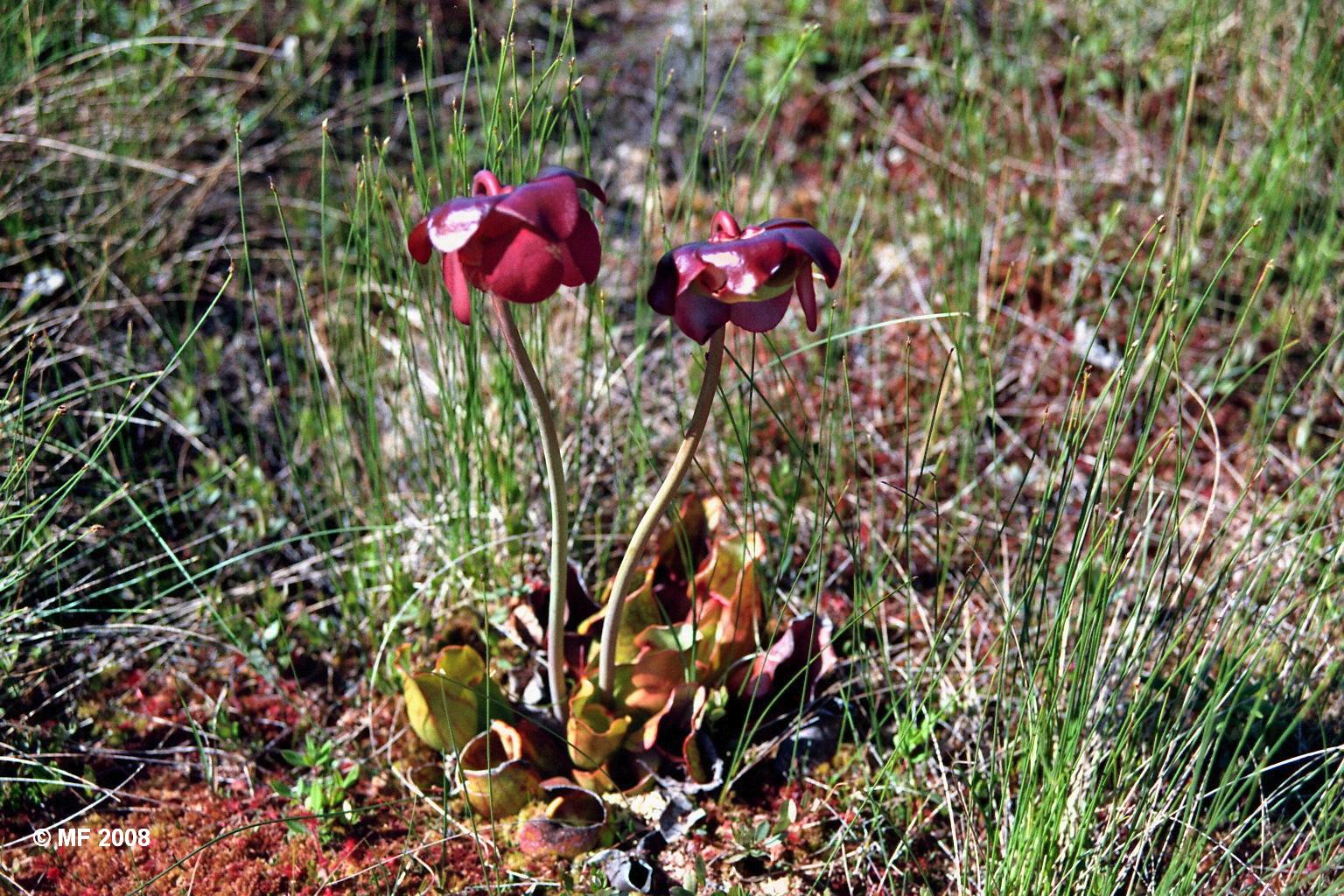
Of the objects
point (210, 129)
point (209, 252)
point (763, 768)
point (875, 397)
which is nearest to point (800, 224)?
point (763, 768)

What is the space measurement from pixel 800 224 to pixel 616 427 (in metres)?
1.22

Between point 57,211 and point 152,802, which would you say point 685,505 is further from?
point 57,211

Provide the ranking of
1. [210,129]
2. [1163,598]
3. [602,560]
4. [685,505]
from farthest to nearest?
[210,129]
[602,560]
[685,505]
[1163,598]

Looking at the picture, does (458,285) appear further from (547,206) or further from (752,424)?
(752,424)

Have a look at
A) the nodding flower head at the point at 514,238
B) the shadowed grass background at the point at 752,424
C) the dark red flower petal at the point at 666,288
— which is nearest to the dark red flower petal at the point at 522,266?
the nodding flower head at the point at 514,238

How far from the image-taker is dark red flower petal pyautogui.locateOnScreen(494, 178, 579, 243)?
1153mm

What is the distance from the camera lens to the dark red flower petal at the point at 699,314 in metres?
1.27

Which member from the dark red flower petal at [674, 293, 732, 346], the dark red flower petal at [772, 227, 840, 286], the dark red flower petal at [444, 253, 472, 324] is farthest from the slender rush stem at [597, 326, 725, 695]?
the dark red flower petal at [444, 253, 472, 324]

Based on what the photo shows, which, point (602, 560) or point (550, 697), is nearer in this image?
point (550, 697)

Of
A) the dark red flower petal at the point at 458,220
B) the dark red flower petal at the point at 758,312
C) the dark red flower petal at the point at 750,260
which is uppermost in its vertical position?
the dark red flower petal at the point at 458,220

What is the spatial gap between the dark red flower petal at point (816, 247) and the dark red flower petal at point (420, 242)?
400 millimetres

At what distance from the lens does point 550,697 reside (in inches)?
74.9

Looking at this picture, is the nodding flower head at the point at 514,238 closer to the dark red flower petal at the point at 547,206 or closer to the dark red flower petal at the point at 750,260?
the dark red flower petal at the point at 547,206

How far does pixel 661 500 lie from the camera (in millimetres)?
1447
